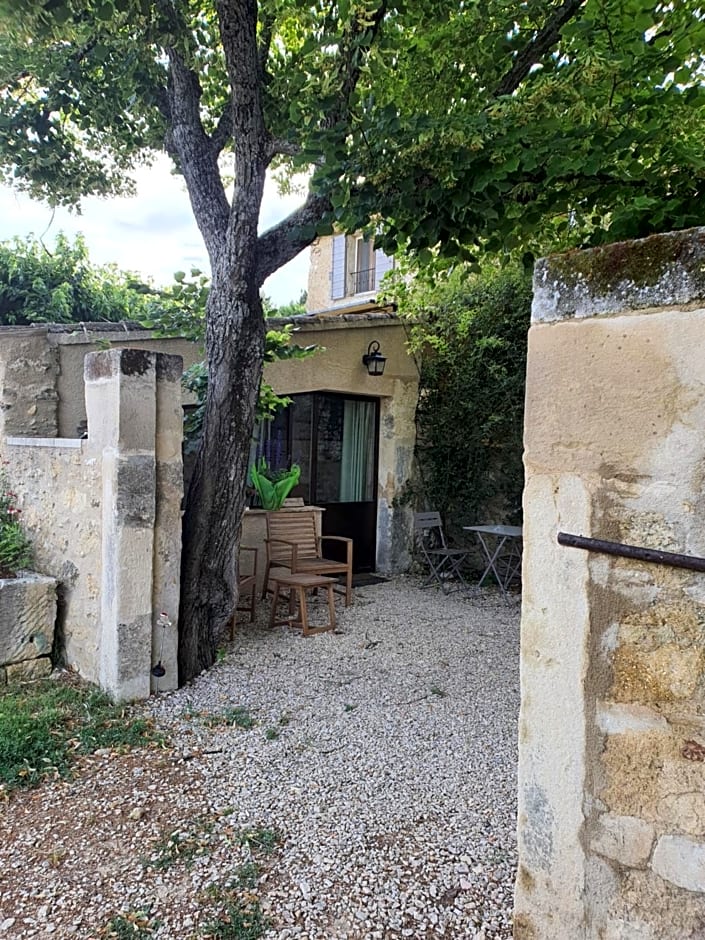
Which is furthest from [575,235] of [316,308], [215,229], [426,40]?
[316,308]

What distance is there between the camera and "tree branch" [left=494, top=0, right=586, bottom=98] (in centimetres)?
409

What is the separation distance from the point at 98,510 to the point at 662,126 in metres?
3.97

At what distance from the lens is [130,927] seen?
2.20 metres

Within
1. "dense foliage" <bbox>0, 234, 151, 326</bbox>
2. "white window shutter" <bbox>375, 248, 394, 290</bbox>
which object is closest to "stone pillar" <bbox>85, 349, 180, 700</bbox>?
"dense foliage" <bbox>0, 234, 151, 326</bbox>

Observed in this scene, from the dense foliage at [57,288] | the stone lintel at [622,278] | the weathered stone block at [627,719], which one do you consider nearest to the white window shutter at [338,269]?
the dense foliage at [57,288]

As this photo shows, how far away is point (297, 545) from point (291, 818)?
11.2 feet

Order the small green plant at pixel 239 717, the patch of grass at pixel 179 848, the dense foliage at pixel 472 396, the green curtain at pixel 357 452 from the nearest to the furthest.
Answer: the patch of grass at pixel 179 848, the small green plant at pixel 239 717, the dense foliage at pixel 472 396, the green curtain at pixel 357 452

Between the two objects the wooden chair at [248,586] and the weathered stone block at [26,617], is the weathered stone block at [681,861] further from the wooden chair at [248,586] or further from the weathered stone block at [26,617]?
the wooden chair at [248,586]

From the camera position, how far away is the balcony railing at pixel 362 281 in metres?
13.4

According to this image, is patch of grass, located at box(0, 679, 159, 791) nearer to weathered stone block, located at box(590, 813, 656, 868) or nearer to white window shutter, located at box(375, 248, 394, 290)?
weathered stone block, located at box(590, 813, 656, 868)

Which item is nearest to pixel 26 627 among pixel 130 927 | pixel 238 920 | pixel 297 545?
pixel 297 545

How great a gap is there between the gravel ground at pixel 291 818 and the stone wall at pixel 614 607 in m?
0.93

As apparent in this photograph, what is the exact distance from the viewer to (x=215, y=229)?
4664 mm

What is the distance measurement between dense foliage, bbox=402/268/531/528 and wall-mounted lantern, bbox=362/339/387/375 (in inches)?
21.5
